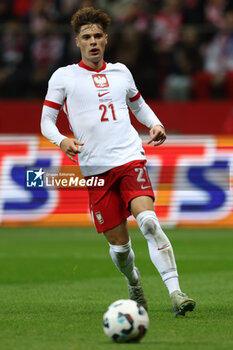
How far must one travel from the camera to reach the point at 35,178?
735cm

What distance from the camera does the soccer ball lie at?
5.61 meters

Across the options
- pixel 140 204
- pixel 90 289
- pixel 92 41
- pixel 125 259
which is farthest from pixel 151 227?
pixel 90 289

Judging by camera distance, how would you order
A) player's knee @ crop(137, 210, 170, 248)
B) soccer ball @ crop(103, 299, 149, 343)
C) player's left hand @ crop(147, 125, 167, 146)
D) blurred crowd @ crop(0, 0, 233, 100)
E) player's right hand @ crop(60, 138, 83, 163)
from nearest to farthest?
soccer ball @ crop(103, 299, 149, 343), player's right hand @ crop(60, 138, 83, 163), player's knee @ crop(137, 210, 170, 248), player's left hand @ crop(147, 125, 167, 146), blurred crowd @ crop(0, 0, 233, 100)

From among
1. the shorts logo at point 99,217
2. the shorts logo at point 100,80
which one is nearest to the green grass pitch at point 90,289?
the shorts logo at point 99,217

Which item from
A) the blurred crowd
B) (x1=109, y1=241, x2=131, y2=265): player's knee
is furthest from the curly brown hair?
the blurred crowd

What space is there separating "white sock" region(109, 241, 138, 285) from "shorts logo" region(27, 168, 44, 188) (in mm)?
799

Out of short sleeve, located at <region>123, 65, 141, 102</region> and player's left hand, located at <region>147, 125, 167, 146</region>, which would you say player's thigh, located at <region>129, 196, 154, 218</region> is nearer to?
player's left hand, located at <region>147, 125, 167, 146</region>

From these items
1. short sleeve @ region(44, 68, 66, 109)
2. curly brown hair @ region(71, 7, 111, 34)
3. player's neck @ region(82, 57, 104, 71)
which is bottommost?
short sleeve @ region(44, 68, 66, 109)

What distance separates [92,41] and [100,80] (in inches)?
12.5

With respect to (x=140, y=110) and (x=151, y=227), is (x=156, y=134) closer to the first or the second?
(x=140, y=110)

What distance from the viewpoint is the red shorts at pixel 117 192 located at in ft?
22.7

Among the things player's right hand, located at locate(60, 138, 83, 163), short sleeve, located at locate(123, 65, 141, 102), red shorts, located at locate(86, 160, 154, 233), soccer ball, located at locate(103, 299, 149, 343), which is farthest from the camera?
short sleeve, located at locate(123, 65, 141, 102)

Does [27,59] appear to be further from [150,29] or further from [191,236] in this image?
[191,236]

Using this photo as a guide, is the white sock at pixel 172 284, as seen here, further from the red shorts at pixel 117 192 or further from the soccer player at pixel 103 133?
the red shorts at pixel 117 192
